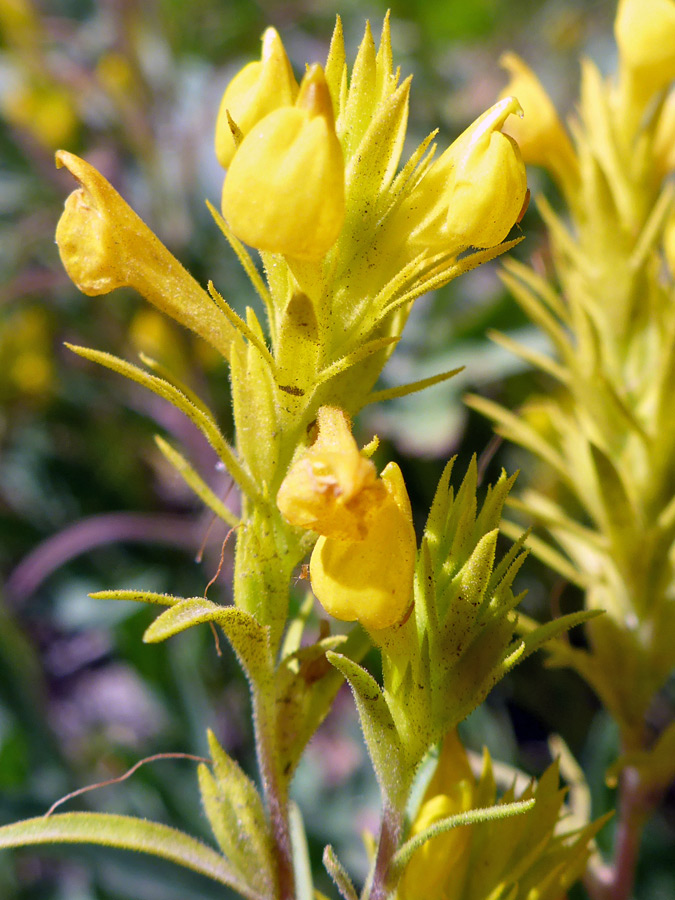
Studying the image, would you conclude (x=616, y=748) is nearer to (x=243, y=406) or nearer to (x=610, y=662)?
(x=610, y=662)

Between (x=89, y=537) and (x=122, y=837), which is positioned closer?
Answer: (x=122, y=837)

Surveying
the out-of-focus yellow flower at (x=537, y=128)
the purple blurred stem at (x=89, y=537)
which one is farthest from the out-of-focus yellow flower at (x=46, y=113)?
the out-of-focus yellow flower at (x=537, y=128)

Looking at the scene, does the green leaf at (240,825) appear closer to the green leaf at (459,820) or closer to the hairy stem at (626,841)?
the green leaf at (459,820)

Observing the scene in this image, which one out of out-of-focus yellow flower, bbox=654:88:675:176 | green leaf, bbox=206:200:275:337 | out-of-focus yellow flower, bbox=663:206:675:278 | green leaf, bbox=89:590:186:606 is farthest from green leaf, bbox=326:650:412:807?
out-of-focus yellow flower, bbox=654:88:675:176

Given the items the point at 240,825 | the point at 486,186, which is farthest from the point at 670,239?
the point at 240,825

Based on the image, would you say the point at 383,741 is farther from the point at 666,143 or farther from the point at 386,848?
the point at 666,143
